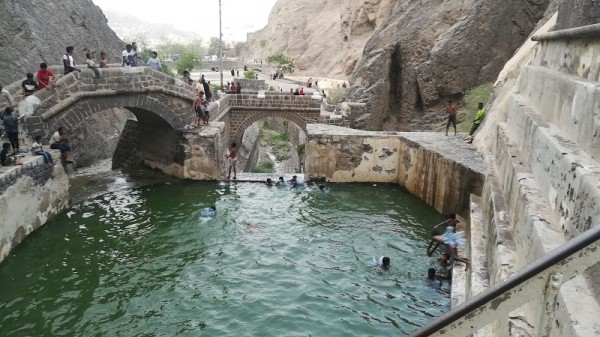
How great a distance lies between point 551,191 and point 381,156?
1269 cm

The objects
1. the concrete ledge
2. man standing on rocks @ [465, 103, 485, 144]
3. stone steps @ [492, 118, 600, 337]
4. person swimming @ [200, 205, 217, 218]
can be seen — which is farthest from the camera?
man standing on rocks @ [465, 103, 485, 144]

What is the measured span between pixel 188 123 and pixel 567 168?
1580 centimetres

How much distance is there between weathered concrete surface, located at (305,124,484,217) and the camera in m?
16.3

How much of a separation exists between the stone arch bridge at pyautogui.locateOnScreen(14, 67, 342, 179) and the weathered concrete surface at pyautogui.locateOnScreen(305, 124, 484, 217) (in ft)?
13.9

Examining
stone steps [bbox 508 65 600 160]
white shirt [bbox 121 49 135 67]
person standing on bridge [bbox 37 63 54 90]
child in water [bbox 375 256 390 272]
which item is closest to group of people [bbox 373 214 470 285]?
child in water [bbox 375 256 390 272]

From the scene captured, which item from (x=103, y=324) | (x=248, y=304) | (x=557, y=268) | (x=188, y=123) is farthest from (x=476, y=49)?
(x=557, y=268)

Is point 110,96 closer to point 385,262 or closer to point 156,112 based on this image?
point 156,112

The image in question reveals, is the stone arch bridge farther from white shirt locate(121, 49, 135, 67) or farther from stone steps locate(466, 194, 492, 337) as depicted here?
stone steps locate(466, 194, 492, 337)

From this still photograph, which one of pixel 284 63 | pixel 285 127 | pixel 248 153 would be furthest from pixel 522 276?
pixel 284 63

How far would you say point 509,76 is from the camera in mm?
16531

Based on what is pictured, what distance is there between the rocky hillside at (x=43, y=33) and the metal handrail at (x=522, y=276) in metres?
25.7

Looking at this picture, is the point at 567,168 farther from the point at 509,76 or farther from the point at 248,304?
the point at 509,76

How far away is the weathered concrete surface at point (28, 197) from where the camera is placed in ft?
38.9

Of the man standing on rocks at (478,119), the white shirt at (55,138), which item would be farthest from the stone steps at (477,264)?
the white shirt at (55,138)
